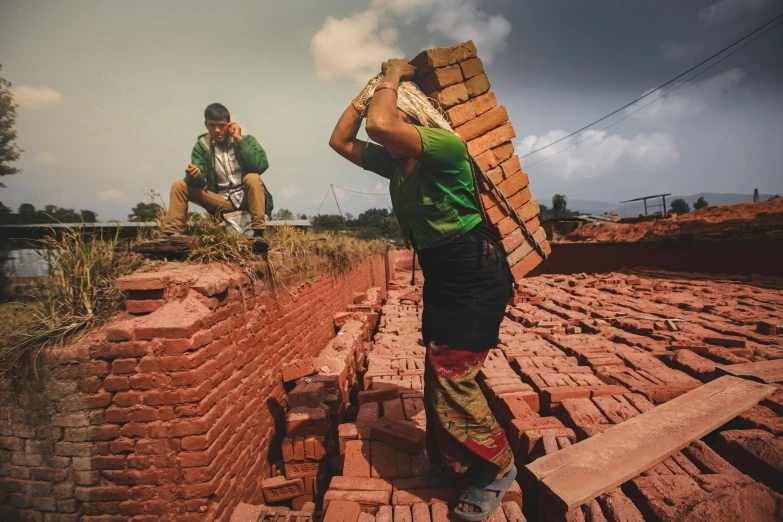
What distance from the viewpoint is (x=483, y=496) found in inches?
65.4

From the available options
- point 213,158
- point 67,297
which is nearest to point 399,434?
point 67,297

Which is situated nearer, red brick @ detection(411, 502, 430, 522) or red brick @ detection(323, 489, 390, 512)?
red brick @ detection(411, 502, 430, 522)

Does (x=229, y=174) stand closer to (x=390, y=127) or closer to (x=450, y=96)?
(x=450, y=96)

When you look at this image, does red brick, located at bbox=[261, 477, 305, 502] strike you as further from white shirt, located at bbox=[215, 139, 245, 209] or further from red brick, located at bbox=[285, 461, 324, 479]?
white shirt, located at bbox=[215, 139, 245, 209]

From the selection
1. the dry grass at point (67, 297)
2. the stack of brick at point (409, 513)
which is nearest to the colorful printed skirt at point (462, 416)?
the stack of brick at point (409, 513)

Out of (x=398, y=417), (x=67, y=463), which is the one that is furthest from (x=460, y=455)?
(x=67, y=463)

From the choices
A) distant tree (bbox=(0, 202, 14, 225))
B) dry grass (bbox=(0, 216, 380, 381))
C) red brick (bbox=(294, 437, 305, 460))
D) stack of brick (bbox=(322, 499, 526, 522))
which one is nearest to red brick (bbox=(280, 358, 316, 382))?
red brick (bbox=(294, 437, 305, 460))

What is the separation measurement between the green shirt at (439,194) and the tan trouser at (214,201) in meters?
2.93

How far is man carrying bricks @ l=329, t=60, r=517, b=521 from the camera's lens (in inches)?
63.2

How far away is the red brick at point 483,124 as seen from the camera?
1.79m

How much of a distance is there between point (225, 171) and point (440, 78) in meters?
3.35

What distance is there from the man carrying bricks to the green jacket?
2814 millimetres

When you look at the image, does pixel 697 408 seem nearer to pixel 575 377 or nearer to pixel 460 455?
pixel 575 377

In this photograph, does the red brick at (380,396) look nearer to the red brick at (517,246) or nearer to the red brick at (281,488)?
the red brick at (281,488)
